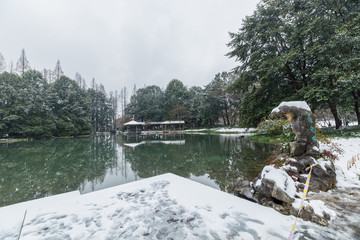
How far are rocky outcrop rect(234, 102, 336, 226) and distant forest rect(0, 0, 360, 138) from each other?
179 inches

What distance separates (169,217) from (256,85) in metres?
13.5

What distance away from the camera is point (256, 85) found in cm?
1247

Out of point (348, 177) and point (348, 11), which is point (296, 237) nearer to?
point (348, 177)

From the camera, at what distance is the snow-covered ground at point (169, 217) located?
1.53 meters

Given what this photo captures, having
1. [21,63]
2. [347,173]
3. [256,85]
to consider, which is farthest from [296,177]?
[21,63]

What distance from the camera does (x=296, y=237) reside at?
140 cm

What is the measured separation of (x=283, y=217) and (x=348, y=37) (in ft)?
26.6

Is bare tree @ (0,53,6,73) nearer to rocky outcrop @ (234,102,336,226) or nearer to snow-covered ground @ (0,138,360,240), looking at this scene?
snow-covered ground @ (0,138,360,240)

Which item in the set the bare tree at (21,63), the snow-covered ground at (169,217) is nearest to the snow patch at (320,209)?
the snow-covered ground at (169,217)

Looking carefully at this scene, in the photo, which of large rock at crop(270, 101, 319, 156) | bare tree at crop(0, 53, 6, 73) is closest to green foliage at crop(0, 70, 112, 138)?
bare tree at crop(0, 53, 6, 73)

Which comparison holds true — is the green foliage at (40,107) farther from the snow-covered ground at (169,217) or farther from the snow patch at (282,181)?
the snow patch at (282,181)

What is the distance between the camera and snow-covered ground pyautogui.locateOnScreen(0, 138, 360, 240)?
1.53 m

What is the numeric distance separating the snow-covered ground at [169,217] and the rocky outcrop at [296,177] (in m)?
0.15

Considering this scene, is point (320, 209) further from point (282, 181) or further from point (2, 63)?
point (2, 63)
